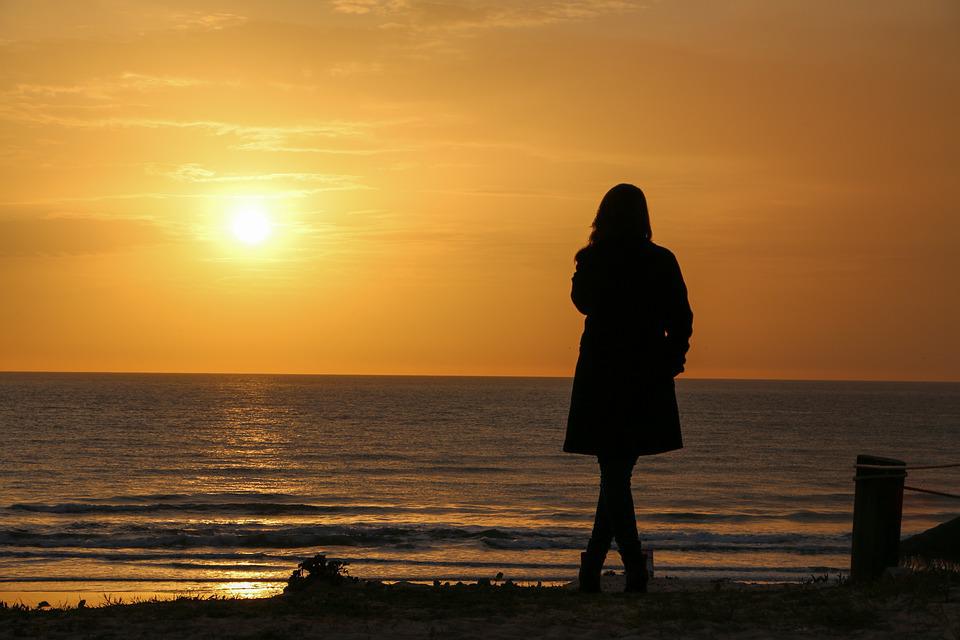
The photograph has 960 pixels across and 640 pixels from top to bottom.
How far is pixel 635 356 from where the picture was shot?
19.1ft

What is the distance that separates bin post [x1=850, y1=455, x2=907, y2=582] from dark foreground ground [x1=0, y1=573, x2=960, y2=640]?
558 millimetres

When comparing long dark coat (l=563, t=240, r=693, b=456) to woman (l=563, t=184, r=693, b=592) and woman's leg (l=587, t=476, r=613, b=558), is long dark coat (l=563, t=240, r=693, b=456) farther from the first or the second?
woman's leg (l=587, t=476, r=613, b=558)

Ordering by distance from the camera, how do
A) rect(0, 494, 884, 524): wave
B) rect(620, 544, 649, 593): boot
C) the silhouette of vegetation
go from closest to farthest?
rect(620, 544, 649, 593): boot → the silhouette of vegetation → rect(0, 494, 884, 524): wave

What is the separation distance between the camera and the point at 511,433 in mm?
62625

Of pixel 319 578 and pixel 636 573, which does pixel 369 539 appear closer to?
pixel 319 578

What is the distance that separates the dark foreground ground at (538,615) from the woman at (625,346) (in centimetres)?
68

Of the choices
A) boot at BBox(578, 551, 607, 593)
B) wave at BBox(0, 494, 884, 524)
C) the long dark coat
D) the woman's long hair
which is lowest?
wave at BBox(0, 494, 884, 524)

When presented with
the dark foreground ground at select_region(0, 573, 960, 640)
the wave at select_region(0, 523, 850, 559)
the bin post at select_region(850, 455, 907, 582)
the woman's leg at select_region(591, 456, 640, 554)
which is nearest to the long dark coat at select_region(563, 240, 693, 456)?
the woman's leg at select_region(591, 456, 640, 554)

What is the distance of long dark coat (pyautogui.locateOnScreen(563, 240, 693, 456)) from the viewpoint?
19.0ft

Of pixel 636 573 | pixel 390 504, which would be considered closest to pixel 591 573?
pixel 636 573

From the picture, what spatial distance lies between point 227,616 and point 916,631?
3.81 m

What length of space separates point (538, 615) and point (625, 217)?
2382 mm

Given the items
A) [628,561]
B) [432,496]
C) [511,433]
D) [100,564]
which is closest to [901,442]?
[511,433]

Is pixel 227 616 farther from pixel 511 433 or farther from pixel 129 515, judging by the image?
pixel 511 433
